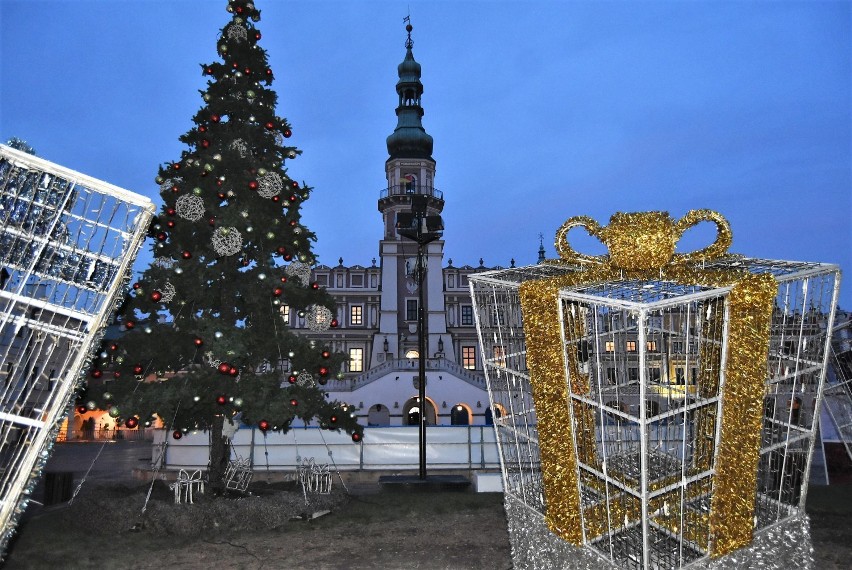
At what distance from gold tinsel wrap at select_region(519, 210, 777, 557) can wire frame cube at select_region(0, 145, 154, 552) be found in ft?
11.7

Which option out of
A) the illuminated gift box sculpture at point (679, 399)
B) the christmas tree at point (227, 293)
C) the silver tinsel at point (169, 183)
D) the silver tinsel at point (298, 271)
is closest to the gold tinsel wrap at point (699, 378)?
the illuminated gift box sculpture at point (679, 399)

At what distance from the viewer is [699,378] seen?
421cm

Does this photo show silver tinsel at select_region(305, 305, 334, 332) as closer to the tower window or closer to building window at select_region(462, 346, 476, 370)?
the tower window

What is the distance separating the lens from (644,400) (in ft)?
10.2

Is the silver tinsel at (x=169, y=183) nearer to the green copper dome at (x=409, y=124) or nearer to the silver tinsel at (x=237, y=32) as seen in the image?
the silver tinsel at (x=237, y=32)

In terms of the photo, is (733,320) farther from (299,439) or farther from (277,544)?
(299,439)

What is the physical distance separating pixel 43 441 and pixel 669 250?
5190 millimetres

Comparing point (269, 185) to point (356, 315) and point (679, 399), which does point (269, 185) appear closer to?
point (679, 399)

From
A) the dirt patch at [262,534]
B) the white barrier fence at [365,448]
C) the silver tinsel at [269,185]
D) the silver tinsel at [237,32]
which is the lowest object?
the dirt patch at [262,534]

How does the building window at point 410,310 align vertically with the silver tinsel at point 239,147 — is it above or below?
below

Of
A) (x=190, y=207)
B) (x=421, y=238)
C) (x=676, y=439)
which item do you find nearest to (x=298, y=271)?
(x=190, y=207)

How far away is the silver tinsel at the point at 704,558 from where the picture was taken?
13.1ft

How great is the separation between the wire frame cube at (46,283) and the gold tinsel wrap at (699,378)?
356 cm

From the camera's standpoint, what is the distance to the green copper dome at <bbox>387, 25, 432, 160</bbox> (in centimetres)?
4097
